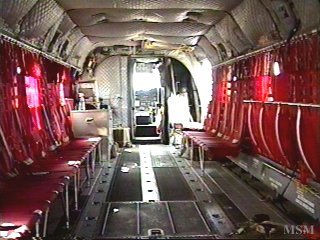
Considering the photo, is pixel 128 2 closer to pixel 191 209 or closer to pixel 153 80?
pixel 191 209

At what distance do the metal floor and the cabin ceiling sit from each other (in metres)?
2.14

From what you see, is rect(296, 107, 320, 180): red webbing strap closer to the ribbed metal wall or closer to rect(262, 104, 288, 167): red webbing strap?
rect(262, 104, 288, 167): red webbing strap

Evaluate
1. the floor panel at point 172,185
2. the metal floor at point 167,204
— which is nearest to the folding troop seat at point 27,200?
the metal floor at point 167,204

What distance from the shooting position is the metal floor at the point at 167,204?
4.65 metres

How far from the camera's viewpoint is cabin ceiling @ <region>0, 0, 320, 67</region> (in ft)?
15.5

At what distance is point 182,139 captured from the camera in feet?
34.3

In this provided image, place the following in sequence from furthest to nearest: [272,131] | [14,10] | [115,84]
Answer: [115,84]
[272,131]
[14,10]

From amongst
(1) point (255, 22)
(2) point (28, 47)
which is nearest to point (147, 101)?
(1) point (255, 22)

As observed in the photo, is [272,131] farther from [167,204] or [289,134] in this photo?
[167,204]

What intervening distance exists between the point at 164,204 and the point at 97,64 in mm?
7028

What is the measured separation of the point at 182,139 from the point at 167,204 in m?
4.81

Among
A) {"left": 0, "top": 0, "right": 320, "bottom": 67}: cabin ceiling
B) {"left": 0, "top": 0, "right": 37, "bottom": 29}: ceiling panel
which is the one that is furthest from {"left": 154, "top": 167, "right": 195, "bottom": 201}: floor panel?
{"left": 0, "top": 0, "right": 37, "bottom": 29}: ceiling panel

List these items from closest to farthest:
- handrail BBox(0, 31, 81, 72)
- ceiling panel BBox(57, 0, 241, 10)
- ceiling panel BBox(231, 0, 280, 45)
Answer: handrail BBox(0, 31, 81, 72)
ceiling panel BBox(231, 0, 280, 45)
ceiling panel BBox(57, 0, 241, 10)

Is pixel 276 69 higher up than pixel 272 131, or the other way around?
pixel 276 69
